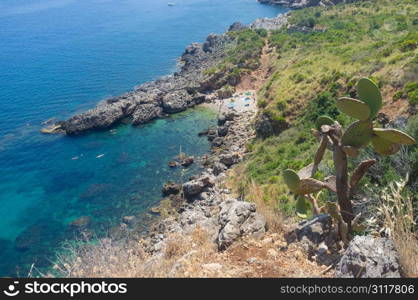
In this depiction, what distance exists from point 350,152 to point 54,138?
4111 cm

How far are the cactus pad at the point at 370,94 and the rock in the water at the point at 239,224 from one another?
3.80m

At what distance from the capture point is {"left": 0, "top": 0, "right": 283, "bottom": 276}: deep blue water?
1101 inches

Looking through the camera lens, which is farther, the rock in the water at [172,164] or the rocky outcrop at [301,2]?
the rocky outcrop at [301,2]

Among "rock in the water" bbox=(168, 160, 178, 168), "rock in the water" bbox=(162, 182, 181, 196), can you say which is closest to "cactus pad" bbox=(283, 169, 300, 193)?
"rock in the water" bbox=(162, 182, 181, 196)

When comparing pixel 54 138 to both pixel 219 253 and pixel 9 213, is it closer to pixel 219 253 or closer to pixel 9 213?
pixel 9 213

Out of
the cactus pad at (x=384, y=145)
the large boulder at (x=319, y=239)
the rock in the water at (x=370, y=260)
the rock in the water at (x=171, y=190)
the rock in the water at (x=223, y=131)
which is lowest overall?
the rock in the water at (x=171, y=190)

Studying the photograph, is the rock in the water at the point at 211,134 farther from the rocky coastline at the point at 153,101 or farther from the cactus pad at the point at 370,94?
the cactus pad at the point at 370,94

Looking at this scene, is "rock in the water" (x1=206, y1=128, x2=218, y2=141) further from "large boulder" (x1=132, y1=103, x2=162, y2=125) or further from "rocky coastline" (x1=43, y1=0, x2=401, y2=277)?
"large boulder" (x1=132, y1=103, x2=162, y2=125)

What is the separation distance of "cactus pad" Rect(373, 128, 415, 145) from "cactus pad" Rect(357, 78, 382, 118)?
16.9 inches

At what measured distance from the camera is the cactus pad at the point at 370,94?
22.0 feet

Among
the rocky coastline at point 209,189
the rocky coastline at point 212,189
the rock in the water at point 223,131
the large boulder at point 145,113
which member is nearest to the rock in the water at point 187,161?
the rocky coastline at point 212,189

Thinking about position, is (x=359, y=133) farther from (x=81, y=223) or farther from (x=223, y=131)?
(x=223, y=131)

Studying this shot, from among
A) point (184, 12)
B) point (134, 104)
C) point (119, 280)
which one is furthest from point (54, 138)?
point (184, 12)

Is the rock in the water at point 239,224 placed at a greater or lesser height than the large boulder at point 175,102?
greater
